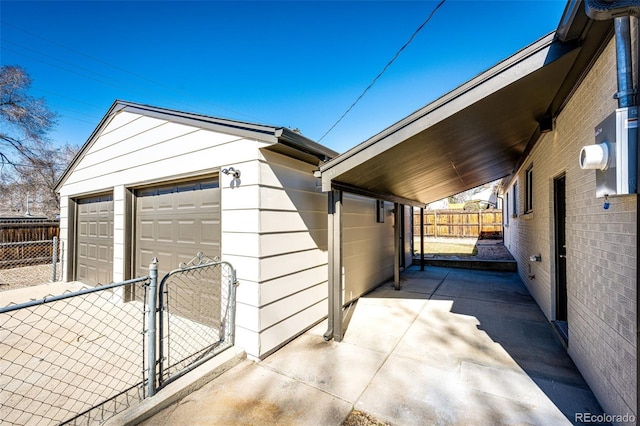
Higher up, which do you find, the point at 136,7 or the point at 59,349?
the point at 136,7

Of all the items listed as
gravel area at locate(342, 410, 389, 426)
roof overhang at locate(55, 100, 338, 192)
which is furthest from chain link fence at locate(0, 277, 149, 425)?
roof overhang at locate(55, 100, 338, 192)

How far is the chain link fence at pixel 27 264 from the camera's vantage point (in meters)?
6.95

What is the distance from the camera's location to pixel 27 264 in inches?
359

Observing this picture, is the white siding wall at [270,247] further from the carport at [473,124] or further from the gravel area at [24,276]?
the gravel area at [24,276]

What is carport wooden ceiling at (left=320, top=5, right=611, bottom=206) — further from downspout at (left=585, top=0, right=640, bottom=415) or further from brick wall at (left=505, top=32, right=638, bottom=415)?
downspout at (left=585, top=0, right=640, bottom=415)

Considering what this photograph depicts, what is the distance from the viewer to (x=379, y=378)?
2.64 m

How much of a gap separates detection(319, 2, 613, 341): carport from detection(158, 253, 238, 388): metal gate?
1.27 m

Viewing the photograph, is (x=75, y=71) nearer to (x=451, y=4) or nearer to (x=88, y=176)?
(x=88, y=176)

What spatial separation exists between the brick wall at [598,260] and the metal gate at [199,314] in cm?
328

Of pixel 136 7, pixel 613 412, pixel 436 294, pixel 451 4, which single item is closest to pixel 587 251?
pixel 613 412

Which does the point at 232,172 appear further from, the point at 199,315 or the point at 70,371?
the point at 70,371

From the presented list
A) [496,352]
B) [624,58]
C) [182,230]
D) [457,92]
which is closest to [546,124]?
[457,92]

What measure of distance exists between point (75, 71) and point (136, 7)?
26.6 ft

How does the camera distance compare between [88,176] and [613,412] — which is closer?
[613,412]
